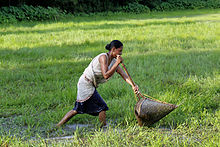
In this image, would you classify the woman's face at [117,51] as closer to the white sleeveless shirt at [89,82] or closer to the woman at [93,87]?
the woman at [93,87]

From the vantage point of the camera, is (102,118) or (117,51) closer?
(117,51)

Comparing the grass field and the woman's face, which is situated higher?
the woman's face

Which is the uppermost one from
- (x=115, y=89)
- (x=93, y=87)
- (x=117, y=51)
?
(x=117, y=51)

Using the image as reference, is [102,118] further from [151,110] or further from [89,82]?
[151,110]

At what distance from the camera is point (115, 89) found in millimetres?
5609

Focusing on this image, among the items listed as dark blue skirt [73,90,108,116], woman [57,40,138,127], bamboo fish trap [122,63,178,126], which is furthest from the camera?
dark blue skirt [73,90,108,116]

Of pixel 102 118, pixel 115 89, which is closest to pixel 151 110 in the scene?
pixel 102 118

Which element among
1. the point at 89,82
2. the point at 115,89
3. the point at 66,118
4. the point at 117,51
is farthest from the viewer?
the point at 115,89

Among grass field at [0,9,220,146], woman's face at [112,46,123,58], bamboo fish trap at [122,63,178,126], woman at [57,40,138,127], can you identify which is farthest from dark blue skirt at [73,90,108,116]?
woman's face at [112,46,123,58]

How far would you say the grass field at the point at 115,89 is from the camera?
3.92 meters

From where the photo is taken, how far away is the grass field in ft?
12.9

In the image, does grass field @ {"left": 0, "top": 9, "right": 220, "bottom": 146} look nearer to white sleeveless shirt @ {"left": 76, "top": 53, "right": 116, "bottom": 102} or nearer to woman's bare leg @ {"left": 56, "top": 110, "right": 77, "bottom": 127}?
woman's bare leg @ {"left": 56, "top": 110, "right": 77, "bottom": 127}

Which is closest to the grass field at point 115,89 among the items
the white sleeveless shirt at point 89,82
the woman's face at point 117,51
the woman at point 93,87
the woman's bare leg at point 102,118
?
the woman's bare leg at point 102,118

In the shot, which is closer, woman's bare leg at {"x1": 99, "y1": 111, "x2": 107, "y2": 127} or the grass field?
the grass field
